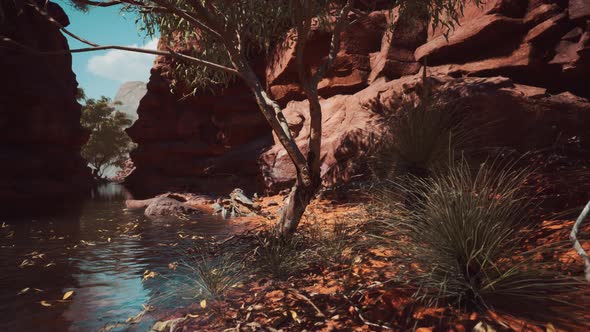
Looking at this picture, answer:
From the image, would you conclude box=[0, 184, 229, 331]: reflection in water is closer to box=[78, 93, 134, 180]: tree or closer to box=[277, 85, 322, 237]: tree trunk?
box=[277, 85, 322, 237]: tree trunk

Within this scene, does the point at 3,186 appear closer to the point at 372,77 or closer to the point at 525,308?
the point at 372,77

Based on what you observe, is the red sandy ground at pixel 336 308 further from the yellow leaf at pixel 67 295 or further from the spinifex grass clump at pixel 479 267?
the yellow leaf at pixel 67 295

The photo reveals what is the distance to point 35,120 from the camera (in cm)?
1961

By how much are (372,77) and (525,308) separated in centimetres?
1109

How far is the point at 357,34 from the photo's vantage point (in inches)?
514

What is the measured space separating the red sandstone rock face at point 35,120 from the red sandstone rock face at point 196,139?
4017 mm

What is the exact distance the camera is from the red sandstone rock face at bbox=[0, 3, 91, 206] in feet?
59.1

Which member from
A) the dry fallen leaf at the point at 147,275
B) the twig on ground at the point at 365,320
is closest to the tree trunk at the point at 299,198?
the dry fallen leaf at the point at 147,275

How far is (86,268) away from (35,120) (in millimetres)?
18730

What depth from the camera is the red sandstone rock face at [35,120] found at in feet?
59.1

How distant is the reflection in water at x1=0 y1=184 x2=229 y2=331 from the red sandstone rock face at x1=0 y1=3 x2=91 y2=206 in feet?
32.7

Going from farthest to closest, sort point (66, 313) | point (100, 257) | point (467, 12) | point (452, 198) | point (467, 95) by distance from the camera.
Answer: point (467, 12)
point (467, 95)
point (100, 257)
point (66, 313)
point (452, 198)

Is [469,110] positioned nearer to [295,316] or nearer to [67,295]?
Answer: [295,316]

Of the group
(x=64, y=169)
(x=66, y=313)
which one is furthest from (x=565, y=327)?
(x=64, y=169)
